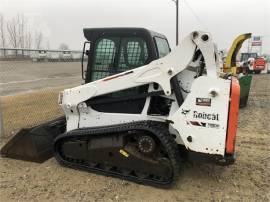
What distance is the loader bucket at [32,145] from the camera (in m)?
4.98

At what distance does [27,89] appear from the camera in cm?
1306

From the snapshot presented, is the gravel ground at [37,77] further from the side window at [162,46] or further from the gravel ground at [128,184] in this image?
the side window at [162,46]

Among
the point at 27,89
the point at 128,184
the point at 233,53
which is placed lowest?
the point at 27,89

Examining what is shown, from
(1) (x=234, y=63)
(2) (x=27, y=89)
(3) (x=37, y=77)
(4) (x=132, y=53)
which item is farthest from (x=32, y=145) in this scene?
(2) (x=27, y=89)

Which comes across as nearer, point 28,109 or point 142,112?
point 142,112

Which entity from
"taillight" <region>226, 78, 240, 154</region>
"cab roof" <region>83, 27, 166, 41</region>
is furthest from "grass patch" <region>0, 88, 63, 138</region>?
"taillight" <region>226, 78, 240, 154</region>

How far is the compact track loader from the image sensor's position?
3.99m

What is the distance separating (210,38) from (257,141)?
330cm

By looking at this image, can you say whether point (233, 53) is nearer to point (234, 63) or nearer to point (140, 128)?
point (234, 63)

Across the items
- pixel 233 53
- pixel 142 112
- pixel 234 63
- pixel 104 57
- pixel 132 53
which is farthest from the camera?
pixel 234 63

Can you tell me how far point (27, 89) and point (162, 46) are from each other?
374 inches

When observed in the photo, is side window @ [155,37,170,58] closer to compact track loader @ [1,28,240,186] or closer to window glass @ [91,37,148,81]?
compact track loader @ [1,28,240,186]

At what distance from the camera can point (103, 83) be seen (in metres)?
4.56

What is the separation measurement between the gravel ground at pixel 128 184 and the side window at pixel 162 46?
1.85 metres
